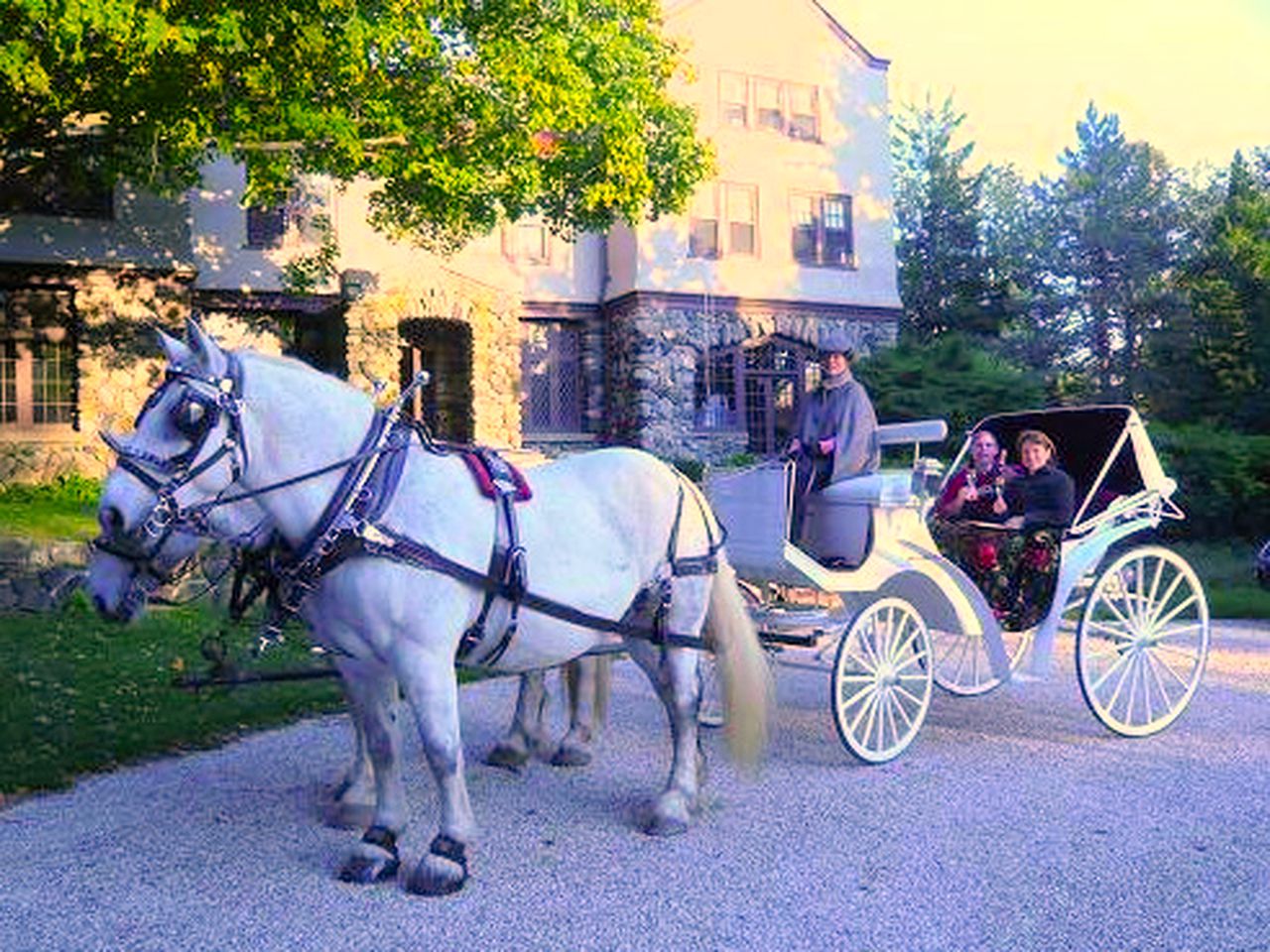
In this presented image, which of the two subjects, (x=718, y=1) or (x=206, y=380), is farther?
(x=718, y=1)

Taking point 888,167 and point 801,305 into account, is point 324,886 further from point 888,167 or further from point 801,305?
point 888,167

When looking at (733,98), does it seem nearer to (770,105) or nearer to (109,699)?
(770,105)

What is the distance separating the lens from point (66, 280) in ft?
63.9

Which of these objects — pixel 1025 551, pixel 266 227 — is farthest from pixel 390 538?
pixel 266 227

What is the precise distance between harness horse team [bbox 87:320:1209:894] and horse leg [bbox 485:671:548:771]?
15mm

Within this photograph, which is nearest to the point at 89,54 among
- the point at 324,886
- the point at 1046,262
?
the point at 324,886

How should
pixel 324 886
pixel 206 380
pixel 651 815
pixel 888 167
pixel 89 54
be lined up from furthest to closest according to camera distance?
pixel 888 167, pixel 89 54, pixel 651 815, pixel 324 886, pixel 206 380

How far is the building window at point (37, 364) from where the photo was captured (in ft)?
63.9

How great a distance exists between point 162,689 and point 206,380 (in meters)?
4.99

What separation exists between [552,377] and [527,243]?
290 centimetres

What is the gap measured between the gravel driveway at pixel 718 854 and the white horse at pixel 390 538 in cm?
41

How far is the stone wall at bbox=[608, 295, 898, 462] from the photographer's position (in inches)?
966

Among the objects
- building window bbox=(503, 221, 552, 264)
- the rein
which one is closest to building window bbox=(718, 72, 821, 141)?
building window bbox=(503, 221, 552, 264)

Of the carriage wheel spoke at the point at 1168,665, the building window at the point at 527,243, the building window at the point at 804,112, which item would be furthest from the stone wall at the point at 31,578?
the building window at the point at 804,112
